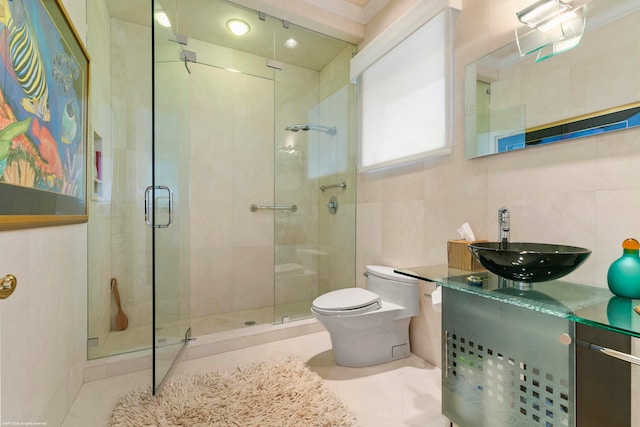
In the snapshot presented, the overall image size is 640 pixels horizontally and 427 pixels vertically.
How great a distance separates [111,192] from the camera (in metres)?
2.05

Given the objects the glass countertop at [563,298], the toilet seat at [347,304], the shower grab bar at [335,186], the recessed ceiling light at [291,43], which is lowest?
the toilet seat at [347,304]

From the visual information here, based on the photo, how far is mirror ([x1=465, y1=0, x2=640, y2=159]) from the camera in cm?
113

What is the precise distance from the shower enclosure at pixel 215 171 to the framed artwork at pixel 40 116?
39 cm

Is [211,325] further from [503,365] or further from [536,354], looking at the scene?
[536,354]

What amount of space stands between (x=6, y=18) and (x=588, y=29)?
6.75 feet

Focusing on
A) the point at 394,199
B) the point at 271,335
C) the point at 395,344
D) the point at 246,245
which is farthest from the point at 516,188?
the point at 246,245

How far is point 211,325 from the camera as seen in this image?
2619 millimetres

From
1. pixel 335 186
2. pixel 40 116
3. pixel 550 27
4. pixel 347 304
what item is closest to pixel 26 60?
pixel 40 116

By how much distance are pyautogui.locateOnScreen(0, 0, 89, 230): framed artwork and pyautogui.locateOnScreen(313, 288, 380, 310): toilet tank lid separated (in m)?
1.45

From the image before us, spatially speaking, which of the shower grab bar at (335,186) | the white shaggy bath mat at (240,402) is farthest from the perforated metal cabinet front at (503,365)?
the shower grab bar at (335,186)

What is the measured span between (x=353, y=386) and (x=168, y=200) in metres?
1.66

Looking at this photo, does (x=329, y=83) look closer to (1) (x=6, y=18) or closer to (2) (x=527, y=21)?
(2) (x=527, y=21)

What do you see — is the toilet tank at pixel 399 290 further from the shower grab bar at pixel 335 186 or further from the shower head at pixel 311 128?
the shower head at pixel 311 128

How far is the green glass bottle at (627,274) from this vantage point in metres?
0.96
